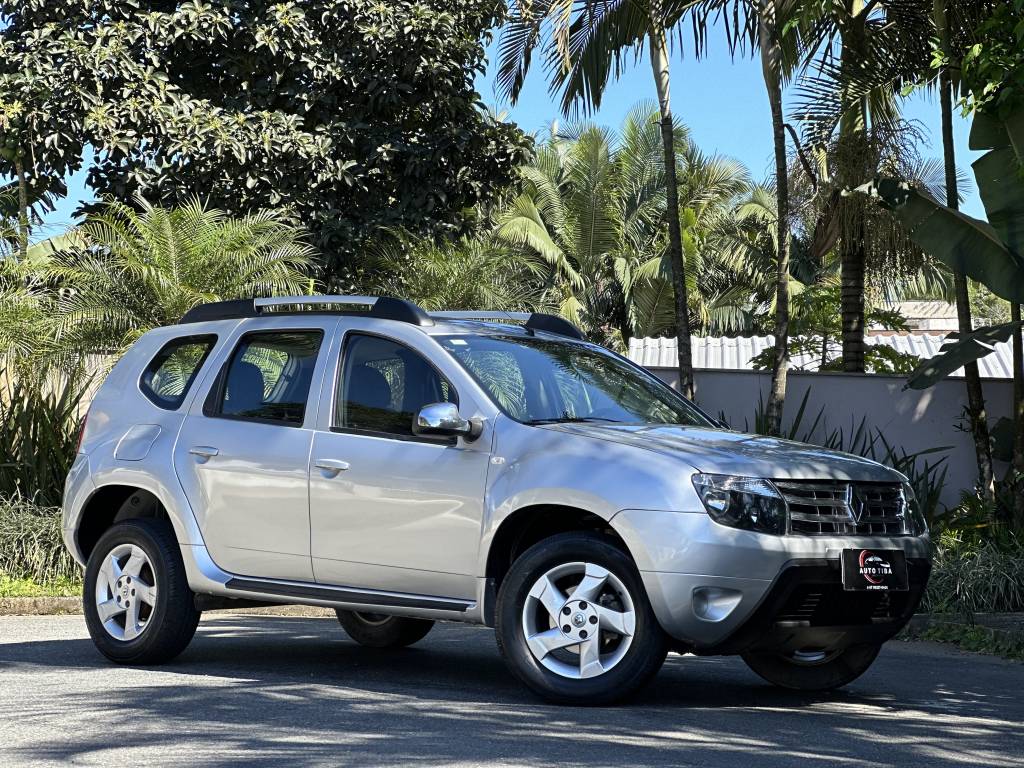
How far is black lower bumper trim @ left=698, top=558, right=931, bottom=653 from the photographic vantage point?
6.24 m

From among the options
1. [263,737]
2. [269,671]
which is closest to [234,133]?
[269,671]

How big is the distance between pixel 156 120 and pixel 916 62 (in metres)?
8.87

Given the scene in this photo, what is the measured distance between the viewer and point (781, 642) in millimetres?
6426

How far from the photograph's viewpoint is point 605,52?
1714 centimetres

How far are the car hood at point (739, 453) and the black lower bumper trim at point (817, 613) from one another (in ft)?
1.44

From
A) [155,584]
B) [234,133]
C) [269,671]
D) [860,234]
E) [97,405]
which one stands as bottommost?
[269,671]

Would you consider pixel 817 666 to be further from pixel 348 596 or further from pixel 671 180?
pixel 671 180

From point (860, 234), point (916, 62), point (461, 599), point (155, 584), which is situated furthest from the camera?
point (860, 234)

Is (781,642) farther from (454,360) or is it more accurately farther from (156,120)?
(156,120)

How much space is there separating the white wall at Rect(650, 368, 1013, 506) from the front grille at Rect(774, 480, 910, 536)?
8.02 meters

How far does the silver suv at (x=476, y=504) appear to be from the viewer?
Answer: 20.7 feet

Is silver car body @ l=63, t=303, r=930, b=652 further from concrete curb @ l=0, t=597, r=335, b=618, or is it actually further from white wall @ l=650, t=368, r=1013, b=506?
white wall @ l=650, t=368, r=1013, b=506

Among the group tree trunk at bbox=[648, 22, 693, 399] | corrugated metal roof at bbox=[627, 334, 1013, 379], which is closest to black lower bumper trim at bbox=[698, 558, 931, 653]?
tree trunk at bbox=[648, 22, 693, 399]

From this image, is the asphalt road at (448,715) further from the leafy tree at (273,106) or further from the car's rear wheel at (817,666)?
the leafy tree at (273,106)
